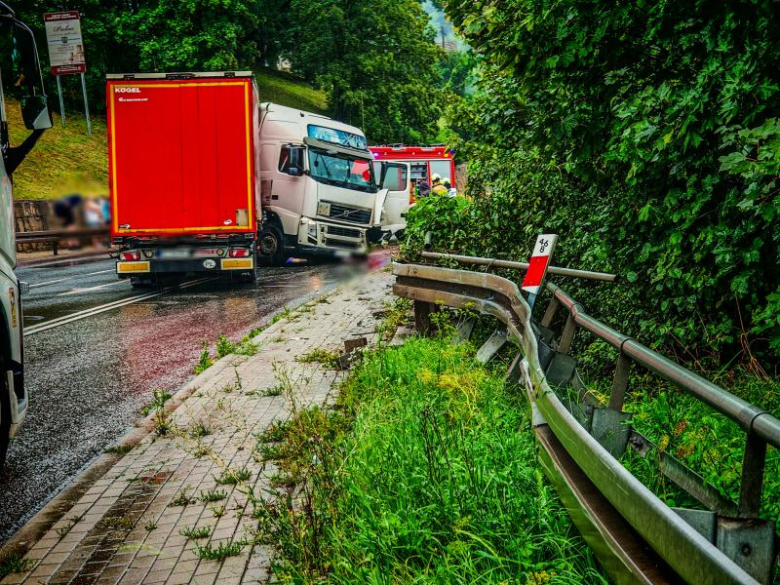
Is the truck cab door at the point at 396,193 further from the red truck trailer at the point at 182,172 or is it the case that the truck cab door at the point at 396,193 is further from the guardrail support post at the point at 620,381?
the guardrail support post at the point at 620,381

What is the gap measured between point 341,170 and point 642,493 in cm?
2059

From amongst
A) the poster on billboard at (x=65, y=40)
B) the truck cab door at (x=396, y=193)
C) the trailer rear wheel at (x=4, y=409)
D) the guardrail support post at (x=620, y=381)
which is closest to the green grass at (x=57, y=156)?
the poster on billboard at (x=65, y=40)

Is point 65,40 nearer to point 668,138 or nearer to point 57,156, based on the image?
point 57,156

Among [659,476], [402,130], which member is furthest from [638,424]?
[402,130]

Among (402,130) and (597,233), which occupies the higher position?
(402,130)

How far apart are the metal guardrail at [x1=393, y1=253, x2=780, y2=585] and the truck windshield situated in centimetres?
1791

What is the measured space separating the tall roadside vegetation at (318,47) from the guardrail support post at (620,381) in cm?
3627

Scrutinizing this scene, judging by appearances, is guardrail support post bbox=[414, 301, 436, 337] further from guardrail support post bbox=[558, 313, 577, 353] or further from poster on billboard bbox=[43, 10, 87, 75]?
poster on billboard bbox=[43, 10, 87, 75]

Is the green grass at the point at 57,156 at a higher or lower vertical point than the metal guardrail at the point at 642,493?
higher

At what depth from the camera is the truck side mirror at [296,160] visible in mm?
21109

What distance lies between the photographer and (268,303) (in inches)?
582

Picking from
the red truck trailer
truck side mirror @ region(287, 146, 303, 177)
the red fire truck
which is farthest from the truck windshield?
the red fire truck

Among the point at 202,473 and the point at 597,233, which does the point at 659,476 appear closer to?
the point at 202,473

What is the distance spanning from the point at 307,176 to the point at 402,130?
78.9ft
